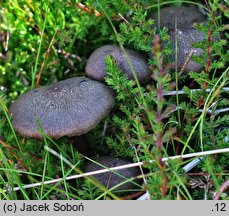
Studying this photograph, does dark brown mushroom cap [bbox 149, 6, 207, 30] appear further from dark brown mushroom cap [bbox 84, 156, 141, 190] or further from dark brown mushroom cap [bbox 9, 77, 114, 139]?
dark brown mushroom cap [bbox 84, 156, 141, 190]

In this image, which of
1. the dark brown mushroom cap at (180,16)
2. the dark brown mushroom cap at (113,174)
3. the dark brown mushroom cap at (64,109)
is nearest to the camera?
the dark brown mushroom cap at (64,109)

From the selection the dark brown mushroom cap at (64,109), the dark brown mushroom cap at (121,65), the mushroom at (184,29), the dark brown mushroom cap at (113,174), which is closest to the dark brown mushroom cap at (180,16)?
the mushroom at (184,29)

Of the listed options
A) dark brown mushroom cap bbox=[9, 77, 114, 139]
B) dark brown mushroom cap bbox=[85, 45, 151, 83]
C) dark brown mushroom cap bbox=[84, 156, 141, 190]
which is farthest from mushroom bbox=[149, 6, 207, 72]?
dark brown mushroom cap bbox=[84, 156, 141, 190]

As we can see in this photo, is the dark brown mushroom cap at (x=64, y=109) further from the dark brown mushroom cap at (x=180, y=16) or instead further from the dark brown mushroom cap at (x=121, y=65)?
the dark brown mushroom cap at (x=180, y=16)

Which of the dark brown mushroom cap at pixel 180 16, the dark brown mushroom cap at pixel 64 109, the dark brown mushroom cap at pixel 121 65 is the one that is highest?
the dark brown mushroom cap at pixel 180 16

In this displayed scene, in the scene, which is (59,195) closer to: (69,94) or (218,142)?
(69,94)

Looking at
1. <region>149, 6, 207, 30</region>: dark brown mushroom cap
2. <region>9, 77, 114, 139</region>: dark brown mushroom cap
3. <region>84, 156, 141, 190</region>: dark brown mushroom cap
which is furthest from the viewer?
<region>149, 6, 207, 30</region>: dark brown mushroom cap

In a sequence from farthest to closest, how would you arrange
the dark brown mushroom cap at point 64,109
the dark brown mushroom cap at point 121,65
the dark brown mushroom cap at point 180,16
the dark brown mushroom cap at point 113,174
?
the dark brown mushroom cap at point 180,16 < the dark brown mushroom cap at point 121,65 < the dark brown mushroom cap at point 113,174 < the dark brown mushroom cap at point 64,109
